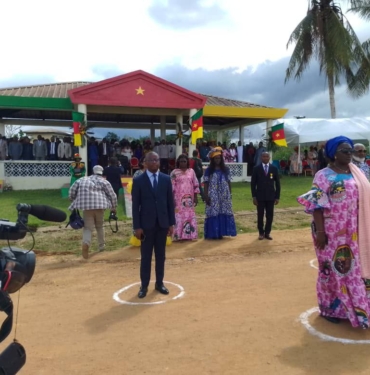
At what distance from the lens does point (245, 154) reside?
65.0 feet

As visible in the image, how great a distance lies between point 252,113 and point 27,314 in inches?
629

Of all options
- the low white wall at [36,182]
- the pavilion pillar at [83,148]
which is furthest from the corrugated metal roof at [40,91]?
the low white wall at [36,182]

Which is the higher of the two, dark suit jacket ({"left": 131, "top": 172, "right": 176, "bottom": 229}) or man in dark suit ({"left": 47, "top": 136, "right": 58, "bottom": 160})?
man in dark suit ({"left": 47, "top": 136, "right": 58, "bottom": 160})

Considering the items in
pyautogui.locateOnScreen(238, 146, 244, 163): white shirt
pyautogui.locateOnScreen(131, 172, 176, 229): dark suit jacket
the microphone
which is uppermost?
pyautogui.locateOnScreen(238, 146, 244, 163): white shirt

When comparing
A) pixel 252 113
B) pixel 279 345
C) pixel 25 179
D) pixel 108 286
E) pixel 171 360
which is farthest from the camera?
pixel 252 113

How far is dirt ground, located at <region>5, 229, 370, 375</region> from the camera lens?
3.33 meters

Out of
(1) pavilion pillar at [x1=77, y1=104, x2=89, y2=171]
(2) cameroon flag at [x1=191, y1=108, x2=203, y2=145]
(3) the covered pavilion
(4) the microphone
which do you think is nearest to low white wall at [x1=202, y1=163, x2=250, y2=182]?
(3) the covered pavilion

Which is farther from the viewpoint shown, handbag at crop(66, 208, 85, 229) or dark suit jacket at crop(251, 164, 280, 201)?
dark suit jacket at crop(251, 164, 280, 201)

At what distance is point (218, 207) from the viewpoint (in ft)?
26.5

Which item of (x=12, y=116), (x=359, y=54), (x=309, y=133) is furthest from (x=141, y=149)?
(x=359, y=54)

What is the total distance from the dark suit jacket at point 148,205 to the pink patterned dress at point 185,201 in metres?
2.84

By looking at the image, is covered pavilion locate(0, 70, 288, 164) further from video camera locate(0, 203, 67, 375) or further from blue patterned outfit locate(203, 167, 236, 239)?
video camera locate(0, 203, 67, 375)

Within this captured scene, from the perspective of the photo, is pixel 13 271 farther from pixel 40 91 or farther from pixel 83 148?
pixel 40 91

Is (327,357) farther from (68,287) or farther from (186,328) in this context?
(68,287)
